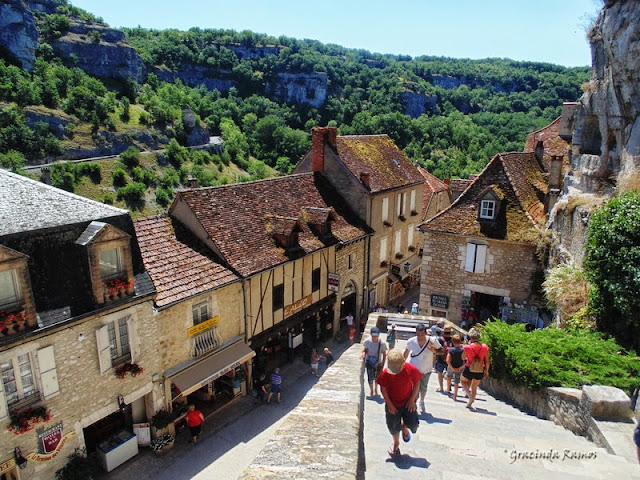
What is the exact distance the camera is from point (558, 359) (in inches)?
361

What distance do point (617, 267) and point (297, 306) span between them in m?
11.5

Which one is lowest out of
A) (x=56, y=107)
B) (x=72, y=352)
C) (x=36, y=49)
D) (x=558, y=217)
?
(x=72, y=352)

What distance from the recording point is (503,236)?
16750 mm

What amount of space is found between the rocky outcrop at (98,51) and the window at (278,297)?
114 m

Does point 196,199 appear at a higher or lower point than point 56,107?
lower

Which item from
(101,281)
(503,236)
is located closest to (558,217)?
(503,236)

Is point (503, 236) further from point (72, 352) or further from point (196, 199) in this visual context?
point (72, 352)

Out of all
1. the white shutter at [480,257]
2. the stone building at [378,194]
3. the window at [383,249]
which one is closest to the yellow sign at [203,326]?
the white shutter at [480,257]

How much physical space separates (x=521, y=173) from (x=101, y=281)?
1598cm

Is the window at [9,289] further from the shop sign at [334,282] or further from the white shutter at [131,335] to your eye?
the shop sign at [334,282]

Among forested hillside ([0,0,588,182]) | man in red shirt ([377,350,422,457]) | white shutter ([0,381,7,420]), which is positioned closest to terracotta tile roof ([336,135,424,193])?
white shutter ([0,381,7,420])

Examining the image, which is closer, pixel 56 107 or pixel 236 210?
pixel 236 210

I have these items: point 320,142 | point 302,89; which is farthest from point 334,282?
point 302,89

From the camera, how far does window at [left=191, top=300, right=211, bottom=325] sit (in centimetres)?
1417
